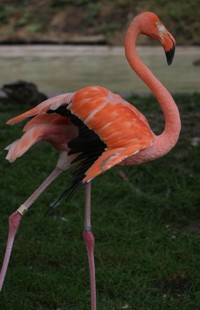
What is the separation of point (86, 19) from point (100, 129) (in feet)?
54.0

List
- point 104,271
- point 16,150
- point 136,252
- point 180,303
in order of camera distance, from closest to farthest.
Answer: point 16,150 → point 180,303 → point 104,271 → point 136,252

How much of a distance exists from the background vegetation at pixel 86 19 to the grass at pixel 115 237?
1123cm

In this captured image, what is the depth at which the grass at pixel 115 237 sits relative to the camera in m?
3.74

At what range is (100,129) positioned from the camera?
3148 mm

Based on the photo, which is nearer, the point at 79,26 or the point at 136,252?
the point at 136,252

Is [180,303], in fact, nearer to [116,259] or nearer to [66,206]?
[116,259]

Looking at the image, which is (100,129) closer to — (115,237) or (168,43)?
(168,43)

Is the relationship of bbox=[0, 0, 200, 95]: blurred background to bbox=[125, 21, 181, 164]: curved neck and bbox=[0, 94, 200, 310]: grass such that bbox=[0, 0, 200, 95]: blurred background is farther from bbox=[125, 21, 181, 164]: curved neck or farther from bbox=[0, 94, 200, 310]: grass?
bbox=[125, 21, 181, 164]: curved neck

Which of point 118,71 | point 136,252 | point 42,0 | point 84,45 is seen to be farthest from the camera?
point 42,0

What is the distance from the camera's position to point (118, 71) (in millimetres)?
12188

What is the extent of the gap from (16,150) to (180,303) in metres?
1.12

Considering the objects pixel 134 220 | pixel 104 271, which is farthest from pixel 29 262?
pixel 134 220

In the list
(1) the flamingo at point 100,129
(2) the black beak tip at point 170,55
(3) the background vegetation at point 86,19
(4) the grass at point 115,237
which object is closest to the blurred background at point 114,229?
(4) the grass at point 115,237

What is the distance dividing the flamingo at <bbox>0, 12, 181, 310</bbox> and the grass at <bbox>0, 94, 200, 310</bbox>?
0.43 metres
